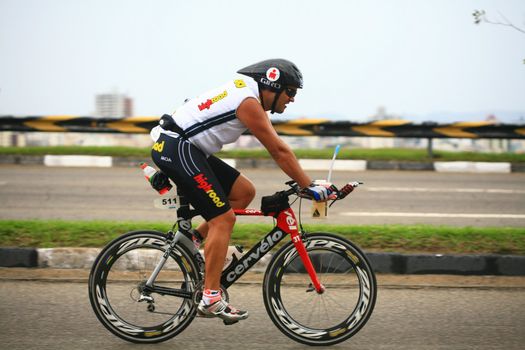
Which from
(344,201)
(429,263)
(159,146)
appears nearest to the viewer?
(159,146)

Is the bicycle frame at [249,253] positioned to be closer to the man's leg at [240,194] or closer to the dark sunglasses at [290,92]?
the man's leg at [240,194]

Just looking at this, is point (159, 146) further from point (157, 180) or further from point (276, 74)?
point (276, 74)

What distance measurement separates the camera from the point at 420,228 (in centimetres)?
799

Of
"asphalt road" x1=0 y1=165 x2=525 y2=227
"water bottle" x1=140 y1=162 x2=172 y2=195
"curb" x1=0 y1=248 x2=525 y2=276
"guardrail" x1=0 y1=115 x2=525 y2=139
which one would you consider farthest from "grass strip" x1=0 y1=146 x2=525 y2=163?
"water bottle" x1=140 y1=162 x2=172 y2=195

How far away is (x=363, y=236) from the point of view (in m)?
7.52

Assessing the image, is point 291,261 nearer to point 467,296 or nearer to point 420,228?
point 467,296

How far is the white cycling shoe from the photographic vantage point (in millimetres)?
4660

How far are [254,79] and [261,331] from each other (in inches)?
68.2

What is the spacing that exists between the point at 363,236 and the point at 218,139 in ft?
10.6

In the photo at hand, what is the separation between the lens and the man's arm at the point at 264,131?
4453 millimetres

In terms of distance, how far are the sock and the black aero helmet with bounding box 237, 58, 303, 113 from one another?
4.15 feet

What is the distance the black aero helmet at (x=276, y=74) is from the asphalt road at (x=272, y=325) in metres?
1.67

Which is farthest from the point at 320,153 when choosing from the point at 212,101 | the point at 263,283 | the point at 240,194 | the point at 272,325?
the point at 212,101

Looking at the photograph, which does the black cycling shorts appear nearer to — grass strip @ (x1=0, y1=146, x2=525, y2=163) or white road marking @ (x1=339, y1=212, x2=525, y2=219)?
white road marking @ (x1=339, y1=212, x2=525, y2=219)
